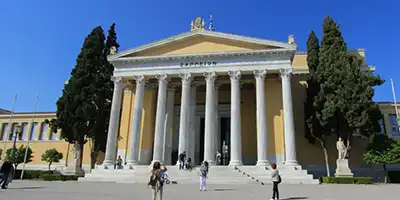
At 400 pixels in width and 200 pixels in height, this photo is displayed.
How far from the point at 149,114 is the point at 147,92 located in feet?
7.20

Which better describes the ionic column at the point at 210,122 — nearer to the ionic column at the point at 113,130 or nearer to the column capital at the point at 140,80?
the column capital at the point at 140,80

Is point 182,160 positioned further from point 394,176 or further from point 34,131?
point 34,131

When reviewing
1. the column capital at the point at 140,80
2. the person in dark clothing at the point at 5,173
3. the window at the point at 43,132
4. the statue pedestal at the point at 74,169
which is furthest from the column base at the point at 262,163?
the window at the point at 43,132

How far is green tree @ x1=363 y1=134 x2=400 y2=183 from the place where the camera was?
860 inches

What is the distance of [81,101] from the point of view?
2672 centimetres

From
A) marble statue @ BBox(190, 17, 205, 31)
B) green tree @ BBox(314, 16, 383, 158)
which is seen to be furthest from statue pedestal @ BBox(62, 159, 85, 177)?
green tree @ BBox(314, 16, 383, 158)

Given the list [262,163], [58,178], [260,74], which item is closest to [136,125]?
[58,178]

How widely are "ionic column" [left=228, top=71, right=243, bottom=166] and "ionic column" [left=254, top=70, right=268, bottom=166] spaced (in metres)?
1.46

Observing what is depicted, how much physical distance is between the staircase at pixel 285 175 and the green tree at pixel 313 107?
188 inches

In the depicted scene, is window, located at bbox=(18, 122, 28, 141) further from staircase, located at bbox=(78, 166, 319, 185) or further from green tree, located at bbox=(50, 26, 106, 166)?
staircase, located at bbox=(78, 166, 319, 185)

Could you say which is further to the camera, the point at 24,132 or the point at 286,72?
the point at 24,132

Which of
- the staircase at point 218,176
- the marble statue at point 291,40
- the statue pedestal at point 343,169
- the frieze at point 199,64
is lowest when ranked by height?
the staircase at point 218,176

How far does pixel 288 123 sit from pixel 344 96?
468 centimetres

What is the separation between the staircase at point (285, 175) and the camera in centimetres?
1967
